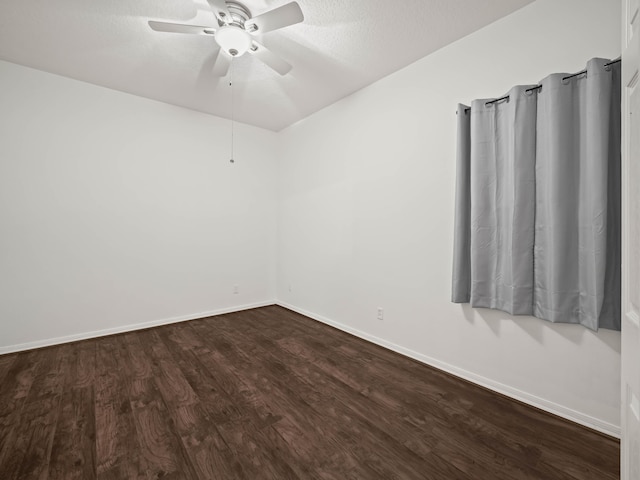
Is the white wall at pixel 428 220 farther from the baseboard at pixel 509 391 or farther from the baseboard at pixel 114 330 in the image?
the baseboard at pixel 114 330

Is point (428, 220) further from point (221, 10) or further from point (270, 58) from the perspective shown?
point (221, 10)

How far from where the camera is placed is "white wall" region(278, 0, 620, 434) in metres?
1.78

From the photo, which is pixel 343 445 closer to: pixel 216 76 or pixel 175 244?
pixel 175 244

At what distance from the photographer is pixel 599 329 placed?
66.6 inches

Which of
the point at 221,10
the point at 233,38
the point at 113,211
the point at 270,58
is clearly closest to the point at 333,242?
the point at 270,58

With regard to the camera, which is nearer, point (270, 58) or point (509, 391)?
point (509, 391)

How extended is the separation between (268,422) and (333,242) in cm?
220

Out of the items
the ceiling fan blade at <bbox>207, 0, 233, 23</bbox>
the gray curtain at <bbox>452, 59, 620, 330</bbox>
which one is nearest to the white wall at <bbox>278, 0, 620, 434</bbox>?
the gray curtain at <bbox>452, 59, 620, 330</bbox>

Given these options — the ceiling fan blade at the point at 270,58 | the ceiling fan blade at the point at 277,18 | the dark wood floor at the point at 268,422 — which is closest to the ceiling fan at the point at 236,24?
the ceiling fan blade at the point at 277,18

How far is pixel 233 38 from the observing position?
197 cm

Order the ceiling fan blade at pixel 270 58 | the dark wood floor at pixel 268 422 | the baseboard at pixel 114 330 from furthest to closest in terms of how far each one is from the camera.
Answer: the baseboard at pixel 114 330 → the ceiling fan blade at pixel 270 58 → the dark wood floor at pixel 268 422

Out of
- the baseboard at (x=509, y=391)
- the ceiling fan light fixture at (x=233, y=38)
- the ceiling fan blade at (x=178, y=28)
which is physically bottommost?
the baseboard at (x=509, y=391)

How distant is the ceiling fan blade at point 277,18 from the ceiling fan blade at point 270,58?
17.7 inches

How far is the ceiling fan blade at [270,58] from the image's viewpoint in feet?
7.92
